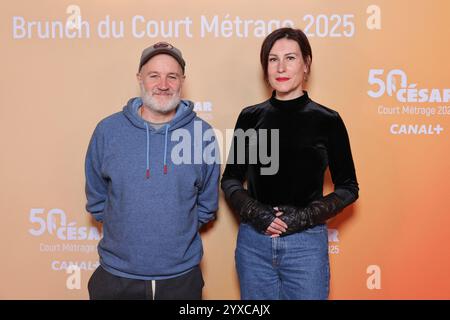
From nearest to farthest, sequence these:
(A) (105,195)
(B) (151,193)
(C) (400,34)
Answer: (B) (151,193) → (A) (105,195) → (C) (400,34)

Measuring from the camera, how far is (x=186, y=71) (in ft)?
6.26

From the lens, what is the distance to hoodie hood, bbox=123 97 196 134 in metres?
1.52

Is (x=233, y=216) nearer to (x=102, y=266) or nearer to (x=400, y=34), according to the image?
(x=102, y=266)

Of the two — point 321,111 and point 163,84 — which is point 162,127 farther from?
point 321,111

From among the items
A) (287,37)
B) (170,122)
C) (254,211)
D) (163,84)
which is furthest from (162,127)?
(287,37)

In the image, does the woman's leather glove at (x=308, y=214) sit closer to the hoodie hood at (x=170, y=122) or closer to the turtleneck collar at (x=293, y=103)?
the turtleneck collar at (x=293, y=103)

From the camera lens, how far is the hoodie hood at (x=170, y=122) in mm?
1521

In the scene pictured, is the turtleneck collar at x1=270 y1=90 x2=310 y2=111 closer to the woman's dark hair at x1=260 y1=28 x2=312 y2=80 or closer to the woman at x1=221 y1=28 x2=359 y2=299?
the woman at x1=221 y1=28 x2=359 y2=299

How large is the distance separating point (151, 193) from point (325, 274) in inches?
26.0

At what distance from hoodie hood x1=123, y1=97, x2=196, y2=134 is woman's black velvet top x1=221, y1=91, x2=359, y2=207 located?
10.4 inches

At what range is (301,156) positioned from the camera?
1.54m

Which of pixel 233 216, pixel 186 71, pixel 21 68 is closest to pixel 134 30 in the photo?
pixel 186 71

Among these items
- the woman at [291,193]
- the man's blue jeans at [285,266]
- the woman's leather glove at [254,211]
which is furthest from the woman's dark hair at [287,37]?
the man's blue jeans at [285,266]

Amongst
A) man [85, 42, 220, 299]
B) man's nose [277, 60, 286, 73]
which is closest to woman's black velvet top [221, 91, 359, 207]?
man's nose [277, 60, 286, 73]
